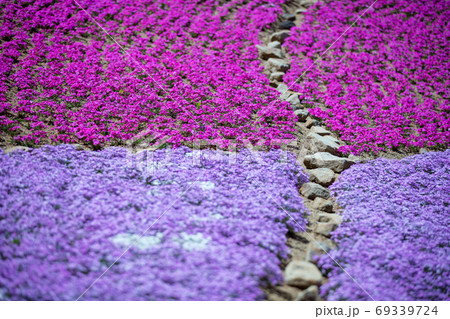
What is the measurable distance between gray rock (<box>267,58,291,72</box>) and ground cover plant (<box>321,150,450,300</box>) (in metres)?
5.74

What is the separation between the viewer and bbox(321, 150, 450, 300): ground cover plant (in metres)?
6.08

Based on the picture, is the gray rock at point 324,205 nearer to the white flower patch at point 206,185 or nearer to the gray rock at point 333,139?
the white flower patch at point 206,185

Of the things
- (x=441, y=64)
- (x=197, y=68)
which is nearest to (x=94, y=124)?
(x=197, y=68)

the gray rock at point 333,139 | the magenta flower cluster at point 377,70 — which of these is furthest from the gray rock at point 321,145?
the magenta flower cluster at point 377,70

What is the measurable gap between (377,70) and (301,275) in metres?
11.7

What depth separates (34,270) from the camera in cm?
517

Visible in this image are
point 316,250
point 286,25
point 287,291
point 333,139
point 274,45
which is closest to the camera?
point 287,291

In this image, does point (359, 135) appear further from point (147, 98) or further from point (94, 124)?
point (94, 124)

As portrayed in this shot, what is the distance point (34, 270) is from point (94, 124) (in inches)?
200

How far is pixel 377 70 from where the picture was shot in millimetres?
14422

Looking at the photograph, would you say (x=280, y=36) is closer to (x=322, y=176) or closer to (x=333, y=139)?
(x=333, y=139)

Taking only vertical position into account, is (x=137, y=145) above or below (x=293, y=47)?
below

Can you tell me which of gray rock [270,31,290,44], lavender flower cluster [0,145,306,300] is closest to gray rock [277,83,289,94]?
gray rock [270,31,290,44]

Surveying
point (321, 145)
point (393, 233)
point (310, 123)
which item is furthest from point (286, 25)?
point (393, 233)
